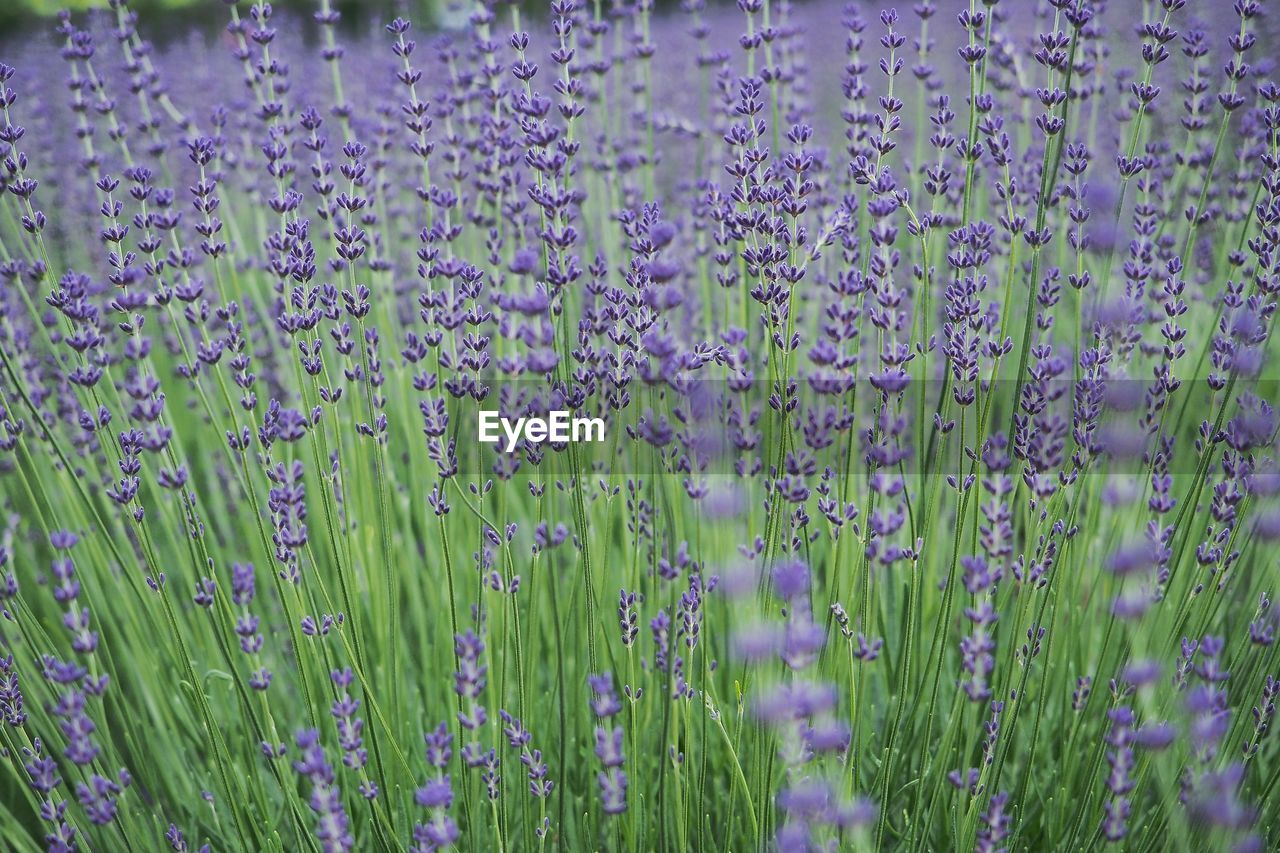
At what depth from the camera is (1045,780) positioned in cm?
233

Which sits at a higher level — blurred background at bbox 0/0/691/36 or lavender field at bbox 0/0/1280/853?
blurred background at bbox 0/0/691/36

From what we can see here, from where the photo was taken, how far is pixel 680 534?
A: 257 cm

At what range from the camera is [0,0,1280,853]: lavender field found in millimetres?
1800

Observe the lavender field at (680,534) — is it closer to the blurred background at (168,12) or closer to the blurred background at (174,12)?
the blurred background at (174,12)

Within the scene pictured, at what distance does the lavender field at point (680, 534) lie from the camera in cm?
180

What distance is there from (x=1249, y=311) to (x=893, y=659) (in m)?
1.19

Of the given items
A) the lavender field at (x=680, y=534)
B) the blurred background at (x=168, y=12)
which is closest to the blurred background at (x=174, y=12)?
the blurred background at (x=168, y=12)

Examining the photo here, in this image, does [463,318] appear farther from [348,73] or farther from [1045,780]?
[348,73]

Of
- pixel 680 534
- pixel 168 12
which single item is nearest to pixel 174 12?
pixel 168 12

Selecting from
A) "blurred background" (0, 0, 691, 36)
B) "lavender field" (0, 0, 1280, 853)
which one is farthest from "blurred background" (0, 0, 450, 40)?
"lavender field" (0, 0, 1280, 853)

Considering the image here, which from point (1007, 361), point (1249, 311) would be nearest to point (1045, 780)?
point (1249, 311)

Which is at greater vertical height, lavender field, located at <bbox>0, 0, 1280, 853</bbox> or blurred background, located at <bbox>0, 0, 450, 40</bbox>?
blurred background, located at <bbox>0, 0, 450, 40</bbox>

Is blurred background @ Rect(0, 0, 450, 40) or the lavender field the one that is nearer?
the lavender field

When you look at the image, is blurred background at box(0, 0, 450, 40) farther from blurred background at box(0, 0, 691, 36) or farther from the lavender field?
the lavender field
